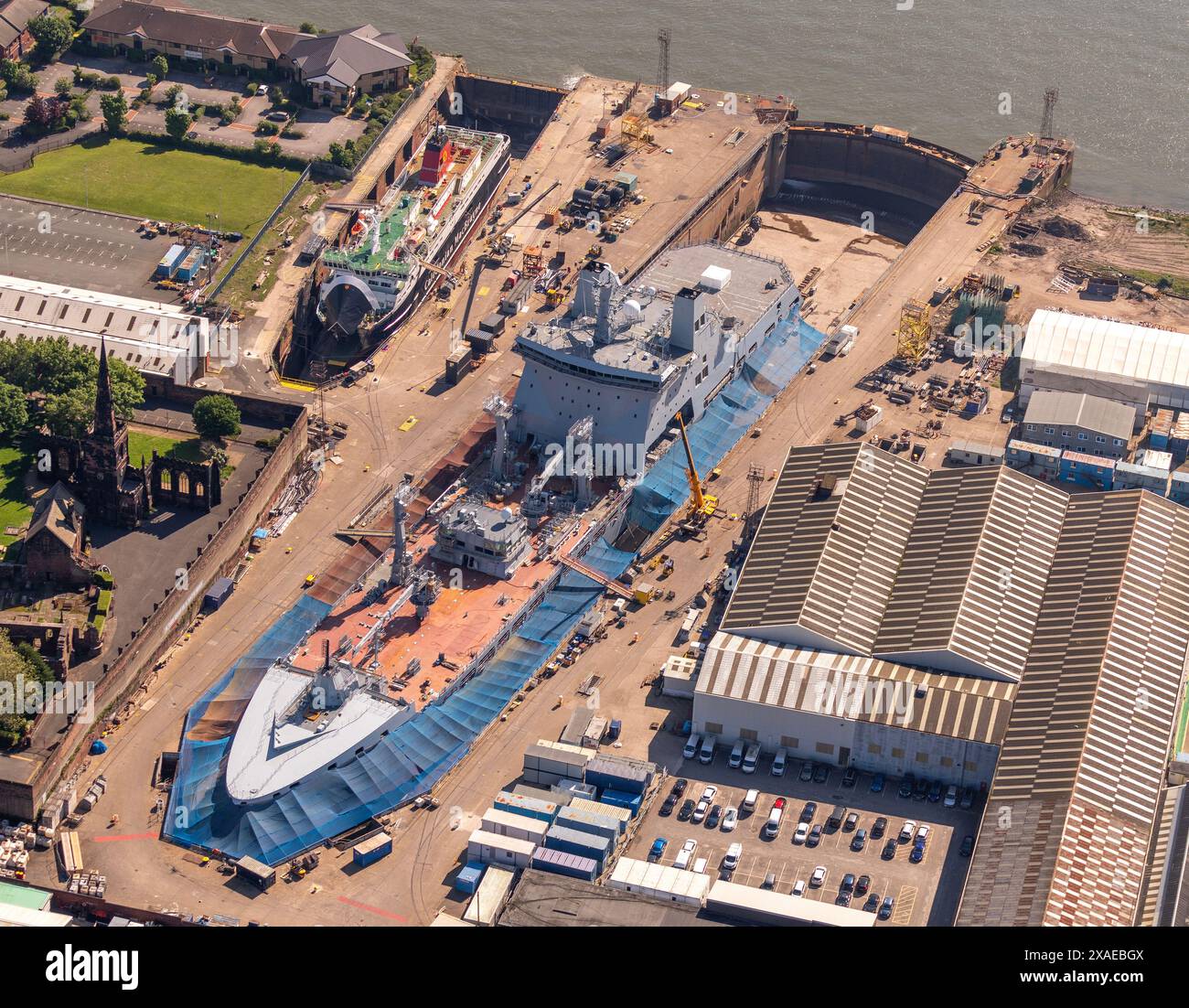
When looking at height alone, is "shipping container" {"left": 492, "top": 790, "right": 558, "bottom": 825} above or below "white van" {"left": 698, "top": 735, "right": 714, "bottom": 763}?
above

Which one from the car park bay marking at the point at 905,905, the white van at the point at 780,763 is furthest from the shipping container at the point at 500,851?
the car park bay marking at the point at 905,905

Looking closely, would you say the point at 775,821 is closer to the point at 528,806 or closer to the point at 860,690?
the point at 860,690

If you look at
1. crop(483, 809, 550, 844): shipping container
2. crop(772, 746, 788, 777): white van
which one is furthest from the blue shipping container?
crop(772, 746, 788, 777): white van

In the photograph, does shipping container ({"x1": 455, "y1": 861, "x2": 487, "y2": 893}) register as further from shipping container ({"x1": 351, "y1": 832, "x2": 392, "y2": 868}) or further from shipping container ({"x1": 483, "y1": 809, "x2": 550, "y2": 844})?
shipping container ({"x1": 351, "y1": 832, "x2": 392, "y2": 868})

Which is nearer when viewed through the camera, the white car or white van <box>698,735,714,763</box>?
the white car

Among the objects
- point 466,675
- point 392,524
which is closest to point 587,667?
point 466,675

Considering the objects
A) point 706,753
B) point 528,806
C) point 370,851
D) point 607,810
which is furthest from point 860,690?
point 370,851

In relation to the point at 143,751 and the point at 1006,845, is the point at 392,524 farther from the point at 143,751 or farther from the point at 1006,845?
the point at 1006,845
